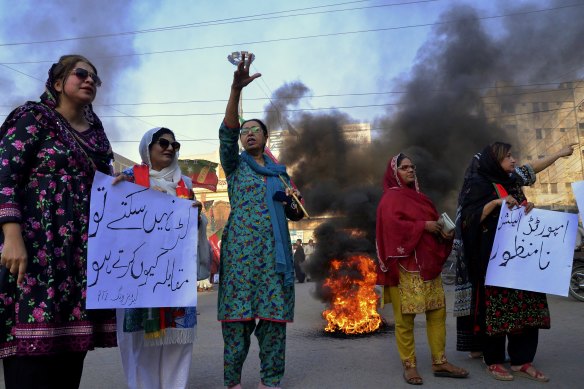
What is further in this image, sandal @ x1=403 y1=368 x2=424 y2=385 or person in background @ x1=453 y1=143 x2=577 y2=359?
person in background @ x1=453 y1=143 x2=577 y2=359

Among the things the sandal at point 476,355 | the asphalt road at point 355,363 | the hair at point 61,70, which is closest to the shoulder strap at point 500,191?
the asphalt road at point 355,363

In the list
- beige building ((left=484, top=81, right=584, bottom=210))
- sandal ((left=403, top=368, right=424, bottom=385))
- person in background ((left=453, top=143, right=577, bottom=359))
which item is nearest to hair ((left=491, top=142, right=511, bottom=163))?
person in background ((left=453, top=143, right=577, bottom=359))

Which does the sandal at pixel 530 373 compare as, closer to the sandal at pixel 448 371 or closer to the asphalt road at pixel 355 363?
the asphalt road at pixel 355 363

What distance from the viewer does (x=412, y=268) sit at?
4.30 meters

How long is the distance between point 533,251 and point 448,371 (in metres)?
1.23

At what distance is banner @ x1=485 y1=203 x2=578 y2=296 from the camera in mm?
3893

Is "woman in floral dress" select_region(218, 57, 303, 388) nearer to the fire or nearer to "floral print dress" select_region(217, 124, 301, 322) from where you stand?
"floral print dress" select_region(217, 124, 301, 322)

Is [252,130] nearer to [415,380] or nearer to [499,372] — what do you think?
[415,380]

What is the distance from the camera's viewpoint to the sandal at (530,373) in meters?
4.02

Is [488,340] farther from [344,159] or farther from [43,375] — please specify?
[344,159]

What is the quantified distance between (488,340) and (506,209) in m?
1.15

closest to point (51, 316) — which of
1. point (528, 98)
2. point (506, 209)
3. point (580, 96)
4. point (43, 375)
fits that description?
point (43, 375)

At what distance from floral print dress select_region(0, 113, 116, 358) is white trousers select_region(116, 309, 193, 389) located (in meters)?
1.13

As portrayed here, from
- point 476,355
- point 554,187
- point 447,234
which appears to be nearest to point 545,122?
point 554,187
